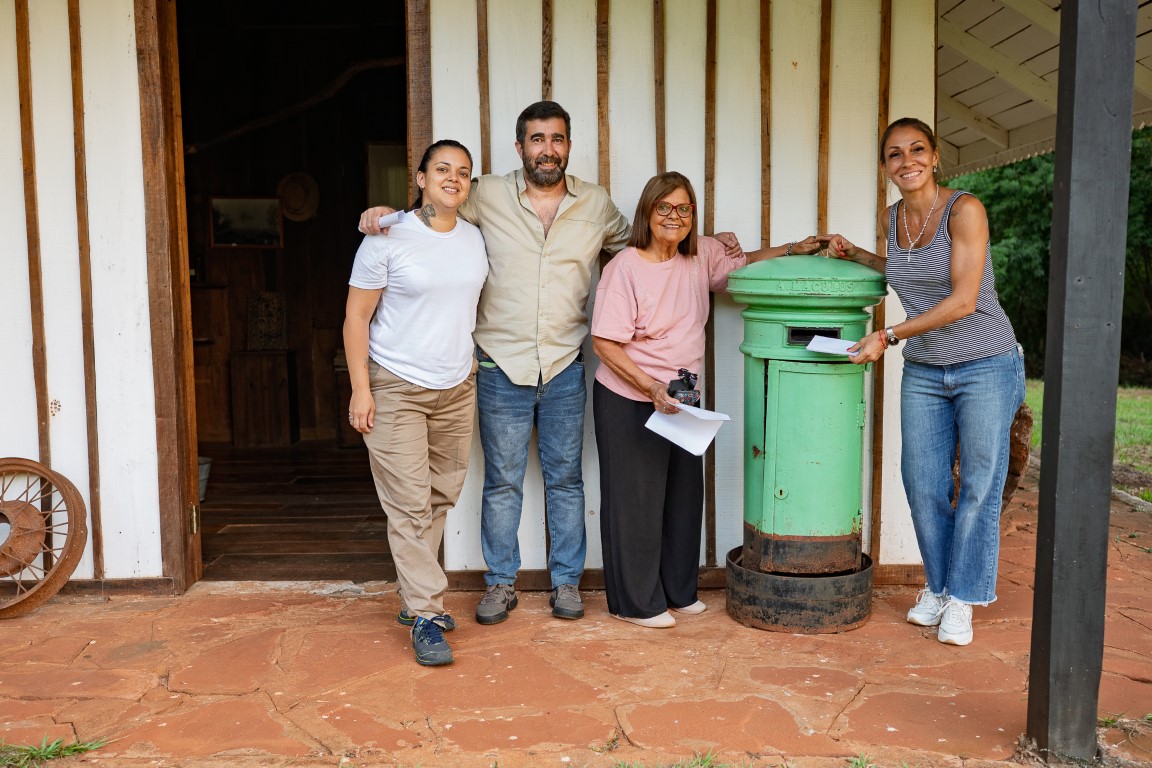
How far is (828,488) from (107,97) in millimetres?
3366

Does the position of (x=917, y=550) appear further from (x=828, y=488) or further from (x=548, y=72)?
(x=548, y=72)

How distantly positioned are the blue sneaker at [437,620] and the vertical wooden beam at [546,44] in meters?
2.19

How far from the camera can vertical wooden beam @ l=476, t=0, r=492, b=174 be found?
14.0ft

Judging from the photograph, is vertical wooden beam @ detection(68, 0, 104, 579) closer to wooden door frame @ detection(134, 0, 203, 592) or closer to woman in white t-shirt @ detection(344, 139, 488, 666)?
wooden door frame @ detection(134, 0, 203, 592)

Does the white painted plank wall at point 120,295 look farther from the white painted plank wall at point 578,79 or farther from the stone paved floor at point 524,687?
the white painted plank wall at point 578,79

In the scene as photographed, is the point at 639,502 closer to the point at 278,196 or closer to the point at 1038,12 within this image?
the point at 1038,12

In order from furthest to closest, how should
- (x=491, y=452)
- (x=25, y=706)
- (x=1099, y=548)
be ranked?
1. (x=491, y=452)
2. (x=25, y=706)
3. (x=1099, y=548)

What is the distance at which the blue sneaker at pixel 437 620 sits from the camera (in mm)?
3748

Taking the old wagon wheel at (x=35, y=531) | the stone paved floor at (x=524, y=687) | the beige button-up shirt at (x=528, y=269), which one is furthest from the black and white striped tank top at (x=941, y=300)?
the old wagon wheel at (x=35, y=531)

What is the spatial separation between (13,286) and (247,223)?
4.74 meters

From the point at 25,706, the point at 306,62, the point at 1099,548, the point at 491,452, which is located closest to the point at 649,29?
the point at 491,452

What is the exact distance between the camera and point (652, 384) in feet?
12.5

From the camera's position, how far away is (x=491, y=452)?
4148 millimetres

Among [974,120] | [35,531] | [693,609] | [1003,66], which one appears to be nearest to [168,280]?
[35,531]
